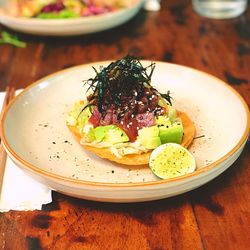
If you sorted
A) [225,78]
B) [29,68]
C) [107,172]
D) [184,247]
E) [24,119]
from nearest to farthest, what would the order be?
[184,247]
[107,172]
[24,119]
[225,78]
[29,68]

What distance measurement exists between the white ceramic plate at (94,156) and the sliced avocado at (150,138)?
0.08m

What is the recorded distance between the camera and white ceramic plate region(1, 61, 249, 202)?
1.30m

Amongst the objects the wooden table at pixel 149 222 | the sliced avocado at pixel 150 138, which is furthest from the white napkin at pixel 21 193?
the sliced avocado at pixel 150 138

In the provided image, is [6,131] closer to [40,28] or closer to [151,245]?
[151,245]

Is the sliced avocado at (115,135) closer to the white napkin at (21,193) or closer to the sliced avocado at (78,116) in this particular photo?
the sliced avocado at (78,116)

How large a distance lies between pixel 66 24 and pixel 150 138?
1.23m

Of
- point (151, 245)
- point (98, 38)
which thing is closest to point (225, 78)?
point (98, 38)

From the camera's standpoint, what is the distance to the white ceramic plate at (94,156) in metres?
1.30

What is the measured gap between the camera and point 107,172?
1.52m

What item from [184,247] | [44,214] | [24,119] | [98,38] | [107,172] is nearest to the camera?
[184,247]

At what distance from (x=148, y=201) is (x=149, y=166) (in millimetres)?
119

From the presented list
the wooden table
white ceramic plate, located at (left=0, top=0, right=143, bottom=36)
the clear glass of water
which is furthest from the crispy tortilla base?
the clear glass of water

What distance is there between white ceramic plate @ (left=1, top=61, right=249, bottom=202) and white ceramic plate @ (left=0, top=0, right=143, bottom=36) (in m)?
0.62

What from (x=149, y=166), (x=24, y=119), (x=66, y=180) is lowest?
(x=24, y=119)
